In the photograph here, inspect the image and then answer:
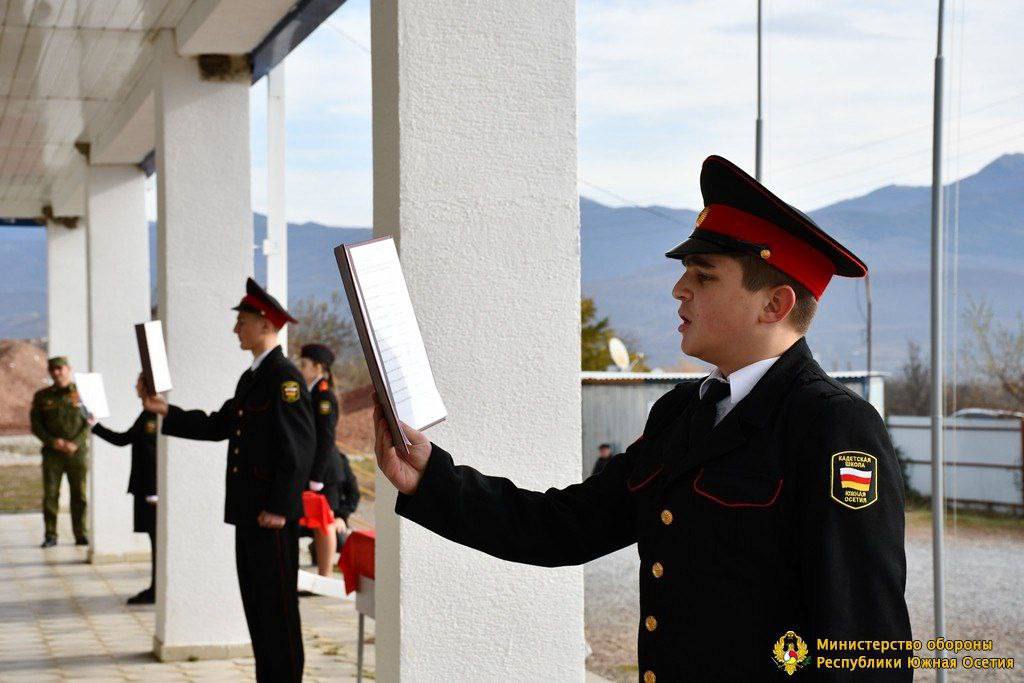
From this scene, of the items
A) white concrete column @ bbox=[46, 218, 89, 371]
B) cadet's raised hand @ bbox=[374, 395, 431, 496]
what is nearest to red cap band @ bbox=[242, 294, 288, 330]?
cadet's raised hand @ bbox=[374, 395, 431, 496]

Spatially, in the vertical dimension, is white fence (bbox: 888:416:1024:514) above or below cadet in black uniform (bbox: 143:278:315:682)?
below

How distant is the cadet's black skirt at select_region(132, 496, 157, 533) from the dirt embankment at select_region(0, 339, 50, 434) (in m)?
30.6

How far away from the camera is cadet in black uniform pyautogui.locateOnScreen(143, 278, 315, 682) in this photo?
4844mm

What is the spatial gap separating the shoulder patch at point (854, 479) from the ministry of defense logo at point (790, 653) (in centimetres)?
20

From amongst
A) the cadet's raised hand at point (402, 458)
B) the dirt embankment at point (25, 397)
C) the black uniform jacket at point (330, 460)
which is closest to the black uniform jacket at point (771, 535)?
the cadet's raised hand at point (402, 458)

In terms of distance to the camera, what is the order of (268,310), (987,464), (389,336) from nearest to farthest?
1. (389,336)
2. (268,310)
3. (987,464)

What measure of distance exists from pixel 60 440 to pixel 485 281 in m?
9.22

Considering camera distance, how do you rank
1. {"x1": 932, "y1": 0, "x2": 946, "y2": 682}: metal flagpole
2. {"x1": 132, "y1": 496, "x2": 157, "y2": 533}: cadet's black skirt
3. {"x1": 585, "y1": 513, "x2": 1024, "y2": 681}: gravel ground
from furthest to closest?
{"x1": 585, "y1": 513, "x2": 1024, "y2": 681}: gravel ground
{"x1": 132, "y1": 496, "x2": 157, "y2": 533}: cadet's black skirt
{"x1": 932, "y1": 0, "x2": 946, "y2": 682}: metal flagpole

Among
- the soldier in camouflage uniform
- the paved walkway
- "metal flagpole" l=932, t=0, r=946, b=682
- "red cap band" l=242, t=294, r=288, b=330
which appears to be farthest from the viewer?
the soldier in camouflage uniform

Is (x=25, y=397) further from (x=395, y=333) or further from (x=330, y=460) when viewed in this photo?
(x=395, y=333)

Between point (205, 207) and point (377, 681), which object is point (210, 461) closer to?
point (205, 207)

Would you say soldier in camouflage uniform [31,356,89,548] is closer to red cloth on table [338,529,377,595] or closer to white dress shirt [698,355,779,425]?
red cloth on table [338,529,377,595]

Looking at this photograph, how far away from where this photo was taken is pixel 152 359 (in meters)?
5.34

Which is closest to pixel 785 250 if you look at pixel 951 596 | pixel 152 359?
pixel 152 359
